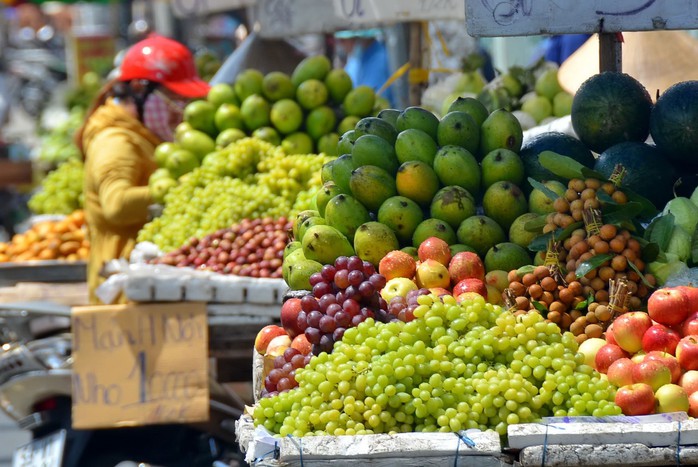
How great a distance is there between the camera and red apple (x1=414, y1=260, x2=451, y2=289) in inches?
108

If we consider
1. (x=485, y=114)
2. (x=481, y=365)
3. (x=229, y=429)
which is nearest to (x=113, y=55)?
(x=229, y=429)

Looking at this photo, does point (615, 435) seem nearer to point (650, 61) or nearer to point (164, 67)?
point (650, 61)

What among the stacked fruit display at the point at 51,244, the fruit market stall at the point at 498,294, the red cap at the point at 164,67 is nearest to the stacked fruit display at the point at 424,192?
the fruit market stall at the point at 498,294

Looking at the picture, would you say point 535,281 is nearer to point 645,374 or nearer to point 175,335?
point 645,374

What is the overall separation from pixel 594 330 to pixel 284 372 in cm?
79

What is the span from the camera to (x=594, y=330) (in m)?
2.52

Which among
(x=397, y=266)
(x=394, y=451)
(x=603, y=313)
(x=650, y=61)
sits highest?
(x=650, y=61)

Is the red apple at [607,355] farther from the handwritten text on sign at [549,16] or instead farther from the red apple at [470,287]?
the handwritten text on sign at [549,16]

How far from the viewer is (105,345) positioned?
4094 mm

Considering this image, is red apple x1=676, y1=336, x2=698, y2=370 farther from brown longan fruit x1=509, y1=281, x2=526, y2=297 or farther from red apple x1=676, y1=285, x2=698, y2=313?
brown longan fruit x1=509, y1=281, x2=526, y2=297

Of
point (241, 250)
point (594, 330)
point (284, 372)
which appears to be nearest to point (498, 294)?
point (594, 330)

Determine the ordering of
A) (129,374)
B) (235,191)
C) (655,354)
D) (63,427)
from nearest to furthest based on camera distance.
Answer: (655,354)
(129,374)
(63,427)
(235,191)

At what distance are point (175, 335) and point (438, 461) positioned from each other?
2.11 meters

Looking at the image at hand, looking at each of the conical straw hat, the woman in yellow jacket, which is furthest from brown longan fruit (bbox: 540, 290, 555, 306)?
the woman in yellow jacket
